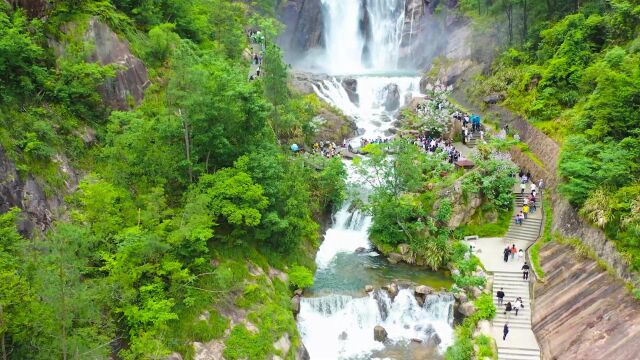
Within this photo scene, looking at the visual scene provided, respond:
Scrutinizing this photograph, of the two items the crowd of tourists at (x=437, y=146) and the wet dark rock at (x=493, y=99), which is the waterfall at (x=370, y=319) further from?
the wet dark rock at (x=493, y=99)

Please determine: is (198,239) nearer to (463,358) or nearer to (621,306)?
(463,358)

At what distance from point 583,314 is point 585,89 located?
65.4ft

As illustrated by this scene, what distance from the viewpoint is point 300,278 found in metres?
26.8

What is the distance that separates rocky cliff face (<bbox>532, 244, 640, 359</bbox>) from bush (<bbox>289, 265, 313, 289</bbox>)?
1189 centimetres

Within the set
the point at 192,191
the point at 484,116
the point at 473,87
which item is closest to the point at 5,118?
the point at 192,191

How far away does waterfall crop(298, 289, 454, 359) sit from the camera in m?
25.1

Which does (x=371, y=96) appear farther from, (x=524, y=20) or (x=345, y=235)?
(x=345, y=235)

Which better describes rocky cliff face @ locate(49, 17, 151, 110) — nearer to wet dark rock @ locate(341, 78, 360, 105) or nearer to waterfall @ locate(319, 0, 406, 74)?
wet dark rock @ locate(341, 78, 360, 105)

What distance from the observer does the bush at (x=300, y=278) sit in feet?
87.5

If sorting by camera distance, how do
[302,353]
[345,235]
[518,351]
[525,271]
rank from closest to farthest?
1. [518,351]
2. [302,353]
3. [525,271]
4. [345,235]

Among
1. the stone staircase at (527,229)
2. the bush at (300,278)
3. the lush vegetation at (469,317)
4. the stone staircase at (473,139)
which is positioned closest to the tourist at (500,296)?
the lush vegetation at (469,317)

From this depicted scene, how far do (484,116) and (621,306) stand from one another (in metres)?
27.4

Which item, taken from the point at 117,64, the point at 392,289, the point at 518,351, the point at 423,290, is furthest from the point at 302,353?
the point at 117,64

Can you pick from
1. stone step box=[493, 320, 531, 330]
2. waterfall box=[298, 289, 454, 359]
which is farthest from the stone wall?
waterfall box=[298, 289, 454, 359]
